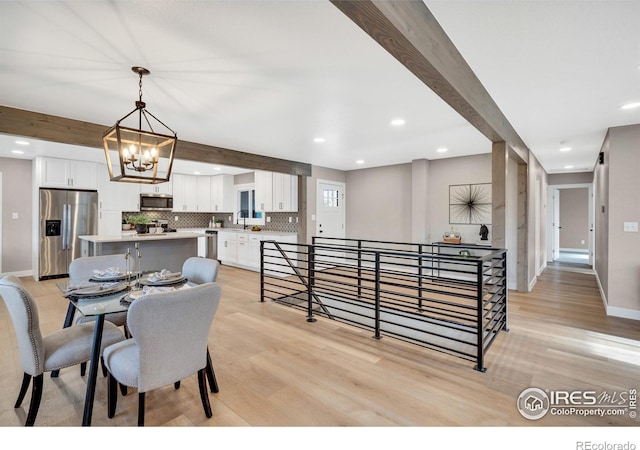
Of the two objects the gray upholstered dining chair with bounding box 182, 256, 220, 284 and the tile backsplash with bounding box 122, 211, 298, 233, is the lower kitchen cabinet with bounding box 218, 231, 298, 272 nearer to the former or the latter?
the tile backsplash with bounding box 122, 211, 298, 233

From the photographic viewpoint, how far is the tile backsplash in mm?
7309

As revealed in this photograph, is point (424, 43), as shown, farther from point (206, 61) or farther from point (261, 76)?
point (206, 61)

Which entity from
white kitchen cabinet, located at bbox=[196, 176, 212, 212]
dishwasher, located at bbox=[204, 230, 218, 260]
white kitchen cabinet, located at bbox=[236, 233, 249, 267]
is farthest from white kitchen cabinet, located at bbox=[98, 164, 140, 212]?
white kitchen cabinet, located at bbox=[236, 233, 249, 267]

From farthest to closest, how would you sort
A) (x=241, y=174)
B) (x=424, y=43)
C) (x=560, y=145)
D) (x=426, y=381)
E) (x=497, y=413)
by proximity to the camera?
1. (x=241, y=174)
2. (x=560, y=145)
3. (x=426, y=381)
4. (x=497, y=413)
5. (x=424, y=43)

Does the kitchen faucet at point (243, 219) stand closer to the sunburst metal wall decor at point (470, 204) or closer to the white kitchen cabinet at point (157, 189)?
the white kitchen cabinet at point (157, 189)

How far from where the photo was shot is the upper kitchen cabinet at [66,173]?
18.9 feet

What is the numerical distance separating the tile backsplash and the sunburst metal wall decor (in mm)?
3361

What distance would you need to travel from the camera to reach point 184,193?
8180 mm

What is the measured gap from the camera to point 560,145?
15.9 feet

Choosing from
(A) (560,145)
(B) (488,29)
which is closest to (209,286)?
(B) (488,29)

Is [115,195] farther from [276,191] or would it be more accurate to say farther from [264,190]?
[276,191]

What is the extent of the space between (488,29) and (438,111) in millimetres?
1478

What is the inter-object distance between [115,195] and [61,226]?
1.17 metres

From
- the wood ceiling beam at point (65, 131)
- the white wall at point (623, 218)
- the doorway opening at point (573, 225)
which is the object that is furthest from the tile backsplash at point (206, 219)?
the doorway opening at point (573, 225)
